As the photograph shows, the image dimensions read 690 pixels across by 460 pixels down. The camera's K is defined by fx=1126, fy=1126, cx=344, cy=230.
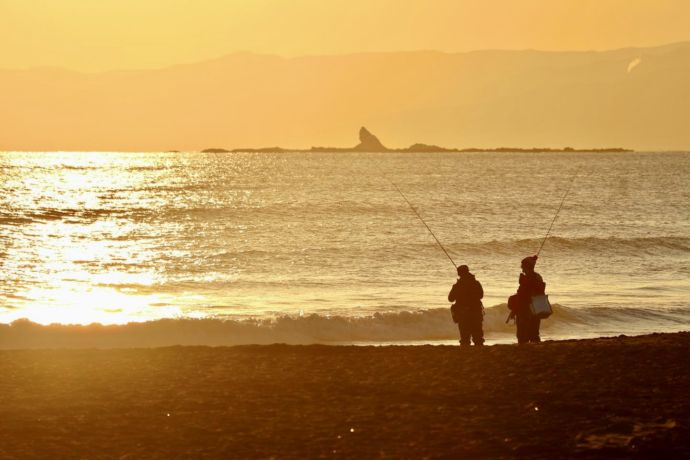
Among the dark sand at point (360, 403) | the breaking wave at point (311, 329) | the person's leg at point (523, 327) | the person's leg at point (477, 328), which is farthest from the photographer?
the breaking wave at point (311, 329)

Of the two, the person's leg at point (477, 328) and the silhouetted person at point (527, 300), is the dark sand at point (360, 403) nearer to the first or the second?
the silhouetted person at point (527, 300)

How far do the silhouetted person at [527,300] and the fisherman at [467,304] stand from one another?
50 cm

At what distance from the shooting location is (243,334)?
20.0 metres

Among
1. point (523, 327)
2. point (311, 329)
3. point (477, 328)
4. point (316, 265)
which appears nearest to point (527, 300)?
point (523, 327)

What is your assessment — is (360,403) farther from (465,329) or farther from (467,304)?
(465,329)

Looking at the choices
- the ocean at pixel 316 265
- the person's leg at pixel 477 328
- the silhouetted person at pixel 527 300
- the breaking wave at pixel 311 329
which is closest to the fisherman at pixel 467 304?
the person's leg at pixel 477 328

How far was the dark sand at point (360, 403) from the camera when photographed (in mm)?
8570

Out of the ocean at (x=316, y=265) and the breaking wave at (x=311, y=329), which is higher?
the ocean at (x=316, y=265)

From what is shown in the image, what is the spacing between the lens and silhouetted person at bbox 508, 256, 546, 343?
14.1m

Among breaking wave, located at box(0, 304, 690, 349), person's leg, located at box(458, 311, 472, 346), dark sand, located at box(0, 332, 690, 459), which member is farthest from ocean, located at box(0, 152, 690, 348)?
dark sand, located at box(0, 332, 690, 459)

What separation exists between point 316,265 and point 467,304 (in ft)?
56.1

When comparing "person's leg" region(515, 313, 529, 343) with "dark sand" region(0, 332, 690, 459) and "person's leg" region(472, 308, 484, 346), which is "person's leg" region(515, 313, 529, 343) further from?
"dark sand" region(0, 332, 690, 459)

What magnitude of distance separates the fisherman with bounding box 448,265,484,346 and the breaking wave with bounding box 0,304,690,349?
444 cm

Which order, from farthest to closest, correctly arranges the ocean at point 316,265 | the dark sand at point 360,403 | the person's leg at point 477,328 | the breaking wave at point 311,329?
the ocean at point 316,265 < the breaking wave at point 311,329 < the person's leg at point 477,328 < the dark sand at point 360,403
